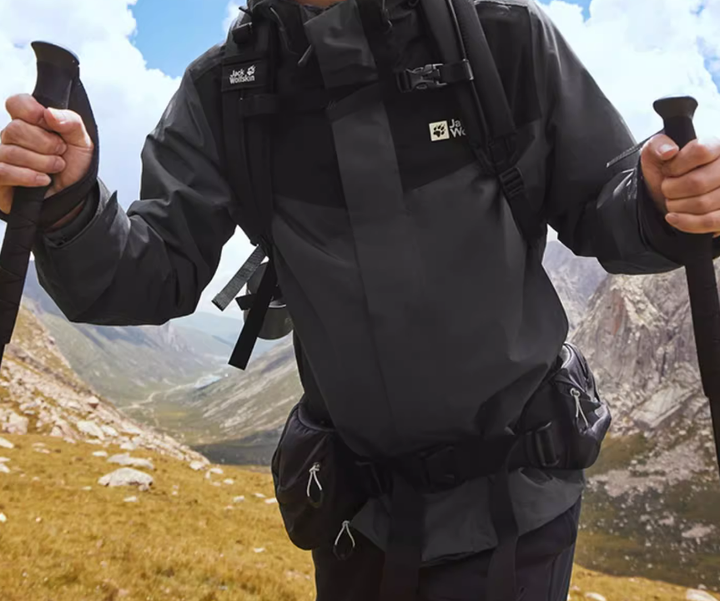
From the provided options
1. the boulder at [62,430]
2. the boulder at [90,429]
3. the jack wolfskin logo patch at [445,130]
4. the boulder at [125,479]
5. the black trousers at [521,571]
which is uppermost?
the jack wolfskin logo patch at [445,130]

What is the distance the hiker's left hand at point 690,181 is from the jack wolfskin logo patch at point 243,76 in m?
1.89

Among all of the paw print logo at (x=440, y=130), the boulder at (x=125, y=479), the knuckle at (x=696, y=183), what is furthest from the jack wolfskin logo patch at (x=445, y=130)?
the boulder at (x=125, y=479)

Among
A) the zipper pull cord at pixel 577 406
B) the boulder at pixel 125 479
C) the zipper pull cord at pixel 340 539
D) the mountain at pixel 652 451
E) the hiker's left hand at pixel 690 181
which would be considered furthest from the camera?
the mountain at pixel 652 451

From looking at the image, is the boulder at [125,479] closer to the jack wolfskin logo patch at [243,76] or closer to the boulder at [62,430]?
the boulder at [62,430]

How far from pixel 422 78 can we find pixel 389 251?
830mm

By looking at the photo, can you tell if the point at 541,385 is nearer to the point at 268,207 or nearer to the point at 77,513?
the point at 268,207

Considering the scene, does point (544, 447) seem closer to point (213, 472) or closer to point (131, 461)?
point (131, 461)

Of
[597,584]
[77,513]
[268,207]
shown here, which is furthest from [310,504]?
[597,584]

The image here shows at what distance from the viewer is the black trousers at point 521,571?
2.80 meters

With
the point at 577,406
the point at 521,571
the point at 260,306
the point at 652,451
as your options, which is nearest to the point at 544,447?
the point at 577,406

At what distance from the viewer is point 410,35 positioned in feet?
9.17

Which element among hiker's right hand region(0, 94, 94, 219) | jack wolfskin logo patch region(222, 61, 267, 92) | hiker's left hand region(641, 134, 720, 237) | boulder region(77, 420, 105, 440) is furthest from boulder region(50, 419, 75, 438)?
hiker's left hand region(641, 134, 720, 237)

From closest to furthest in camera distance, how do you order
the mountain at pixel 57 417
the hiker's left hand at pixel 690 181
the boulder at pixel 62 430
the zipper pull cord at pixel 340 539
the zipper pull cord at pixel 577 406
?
the hiker's left hand at pixel 690 181, the zipper pull cord at pixel 577 406, the zipper pull cord at pixel 340 539, the boulder at pixel 62 430, the mountain at pixel 57 417

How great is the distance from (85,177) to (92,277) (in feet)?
1.67
